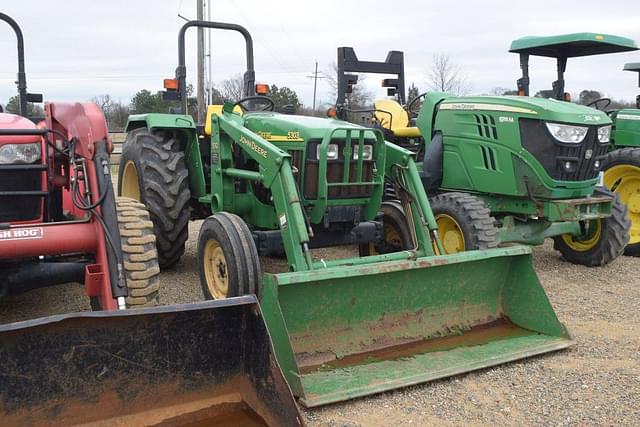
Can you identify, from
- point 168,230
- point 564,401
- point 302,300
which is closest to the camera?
point 564,401

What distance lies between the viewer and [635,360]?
14.2ft

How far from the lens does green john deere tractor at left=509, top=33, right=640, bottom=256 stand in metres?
7.60

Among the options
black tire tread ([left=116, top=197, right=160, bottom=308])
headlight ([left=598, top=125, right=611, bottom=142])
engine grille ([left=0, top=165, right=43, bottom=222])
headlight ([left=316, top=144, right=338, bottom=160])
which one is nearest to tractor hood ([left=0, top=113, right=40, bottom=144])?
engine grille ([left=0, top=165, right=43, bottom=222])

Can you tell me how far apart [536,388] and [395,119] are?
5024 mm

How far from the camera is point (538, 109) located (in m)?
6.27

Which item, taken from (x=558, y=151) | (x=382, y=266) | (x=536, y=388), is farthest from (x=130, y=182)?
(x=536, y=388)

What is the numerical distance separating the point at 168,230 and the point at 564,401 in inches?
143

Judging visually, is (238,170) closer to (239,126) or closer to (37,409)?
(239,126)

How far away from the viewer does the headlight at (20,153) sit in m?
4.10

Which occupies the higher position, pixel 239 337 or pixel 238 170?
pixel 238 170

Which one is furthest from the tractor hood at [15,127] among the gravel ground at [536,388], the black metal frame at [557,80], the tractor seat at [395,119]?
the black metal frame at [557,80]

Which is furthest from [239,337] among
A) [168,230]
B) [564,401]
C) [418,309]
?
[168,230]

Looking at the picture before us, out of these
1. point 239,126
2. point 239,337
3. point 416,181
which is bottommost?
point 239,337

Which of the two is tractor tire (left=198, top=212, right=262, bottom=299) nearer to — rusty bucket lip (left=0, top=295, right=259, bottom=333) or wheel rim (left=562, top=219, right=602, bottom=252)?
rusty bucket lip (left=0, top=295, right=259, bottom=333)
